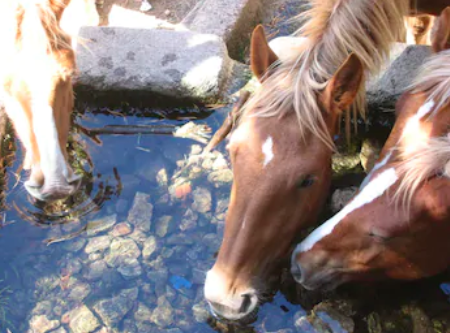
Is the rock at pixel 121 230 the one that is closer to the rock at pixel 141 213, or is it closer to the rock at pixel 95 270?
the rock at pixel 141 213

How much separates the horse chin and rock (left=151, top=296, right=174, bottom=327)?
83 cm

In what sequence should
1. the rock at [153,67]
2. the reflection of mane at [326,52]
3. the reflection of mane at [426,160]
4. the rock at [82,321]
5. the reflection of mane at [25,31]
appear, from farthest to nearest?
the rock at [153,67], the reflection of mane at [25,31], the rock at [82,321], the reflection of mane at [326,52], the reflection of mane at [426,160]

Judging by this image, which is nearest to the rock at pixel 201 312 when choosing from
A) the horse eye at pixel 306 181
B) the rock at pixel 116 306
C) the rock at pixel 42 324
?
the rock at pixel 116 306

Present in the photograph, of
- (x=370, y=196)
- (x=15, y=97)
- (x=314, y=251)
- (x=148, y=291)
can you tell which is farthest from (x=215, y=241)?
(x=15, y=97)

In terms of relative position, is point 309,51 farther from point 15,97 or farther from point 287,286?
point 15,97

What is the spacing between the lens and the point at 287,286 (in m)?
3.04

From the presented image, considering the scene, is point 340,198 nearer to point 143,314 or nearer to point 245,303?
point 245,303

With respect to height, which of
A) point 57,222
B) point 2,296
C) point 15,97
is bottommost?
point 2,296

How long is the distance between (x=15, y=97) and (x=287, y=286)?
1.85 meters

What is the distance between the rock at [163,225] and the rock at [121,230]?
17cm

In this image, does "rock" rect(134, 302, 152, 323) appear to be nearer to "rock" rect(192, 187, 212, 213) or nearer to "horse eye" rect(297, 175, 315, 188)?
"rock" rect(192, 187, 212, 213)

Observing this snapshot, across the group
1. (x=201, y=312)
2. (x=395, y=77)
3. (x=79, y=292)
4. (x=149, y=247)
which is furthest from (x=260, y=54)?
(x=79, y=292)

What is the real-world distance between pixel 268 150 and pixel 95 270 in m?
1.34

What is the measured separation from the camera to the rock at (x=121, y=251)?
10.7 feet
